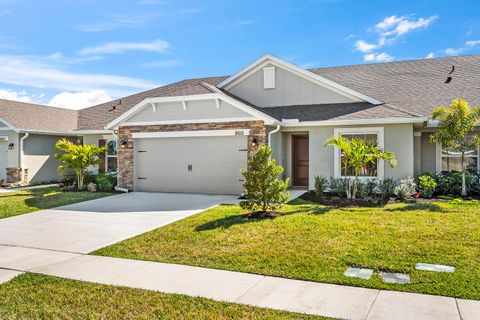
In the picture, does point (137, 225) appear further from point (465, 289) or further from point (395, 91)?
point (395, 91)

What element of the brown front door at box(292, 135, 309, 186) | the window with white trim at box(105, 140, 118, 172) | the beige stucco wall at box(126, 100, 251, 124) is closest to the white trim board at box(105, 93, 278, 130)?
the beige stucco wall at box(126, 100, 251, 124)

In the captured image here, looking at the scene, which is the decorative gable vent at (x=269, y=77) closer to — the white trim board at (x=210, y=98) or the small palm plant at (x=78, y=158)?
the white trim board at (x=210, y=98)

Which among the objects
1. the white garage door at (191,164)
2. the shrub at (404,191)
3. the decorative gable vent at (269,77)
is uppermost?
the decorative gable vent at (269,77)

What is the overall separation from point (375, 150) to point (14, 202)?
1191cm

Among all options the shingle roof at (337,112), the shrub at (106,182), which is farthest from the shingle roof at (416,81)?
the shrub at (106,182)

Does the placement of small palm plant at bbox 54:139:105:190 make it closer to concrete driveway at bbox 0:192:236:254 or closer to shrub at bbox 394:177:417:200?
concrete driveway at bbox 0:192:236:254

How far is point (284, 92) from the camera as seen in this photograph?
1623cm

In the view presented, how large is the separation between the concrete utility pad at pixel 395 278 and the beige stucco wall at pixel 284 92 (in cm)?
1063

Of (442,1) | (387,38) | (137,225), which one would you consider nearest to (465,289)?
(137,225)

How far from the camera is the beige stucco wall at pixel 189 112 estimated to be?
1342 centimetres

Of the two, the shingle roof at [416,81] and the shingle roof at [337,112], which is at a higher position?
the shingle roof at [416,81]

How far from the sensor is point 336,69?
18.6 meters

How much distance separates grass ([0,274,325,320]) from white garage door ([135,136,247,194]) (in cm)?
858

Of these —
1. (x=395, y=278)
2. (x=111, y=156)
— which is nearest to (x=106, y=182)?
(x=111, y=156)
